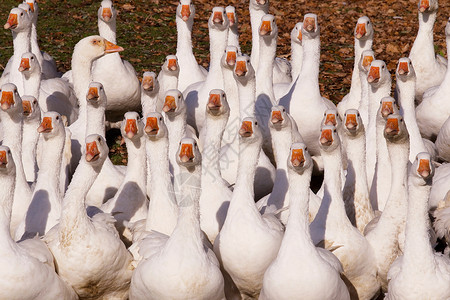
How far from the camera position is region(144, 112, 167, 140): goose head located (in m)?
10.0

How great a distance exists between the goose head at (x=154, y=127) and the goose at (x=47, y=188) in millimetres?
1166

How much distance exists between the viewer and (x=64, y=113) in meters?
13.8

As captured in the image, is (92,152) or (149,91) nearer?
(92,152)

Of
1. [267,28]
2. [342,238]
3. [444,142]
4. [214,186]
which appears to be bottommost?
[444,142]

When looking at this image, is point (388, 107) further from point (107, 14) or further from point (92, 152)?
point (107, 14)

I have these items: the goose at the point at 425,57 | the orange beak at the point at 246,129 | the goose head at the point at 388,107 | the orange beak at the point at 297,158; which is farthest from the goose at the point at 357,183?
the goose at the point at 425,57

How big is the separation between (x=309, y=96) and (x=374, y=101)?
1.28 meters

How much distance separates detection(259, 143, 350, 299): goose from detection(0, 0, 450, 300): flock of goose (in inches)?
0.6

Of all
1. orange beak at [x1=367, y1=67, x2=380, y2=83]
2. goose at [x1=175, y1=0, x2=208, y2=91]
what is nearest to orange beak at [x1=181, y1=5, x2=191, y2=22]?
goose at [x1=175, y1=0, x2=208, y2=91]

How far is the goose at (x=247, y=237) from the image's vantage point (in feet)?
30.7

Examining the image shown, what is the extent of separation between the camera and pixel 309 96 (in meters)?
12.8

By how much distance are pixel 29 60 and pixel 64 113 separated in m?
1.66

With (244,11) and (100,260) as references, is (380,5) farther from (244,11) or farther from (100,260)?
(100,260)

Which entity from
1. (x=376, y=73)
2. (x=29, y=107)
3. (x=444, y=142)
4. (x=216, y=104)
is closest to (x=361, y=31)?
(x=376, y=73)
